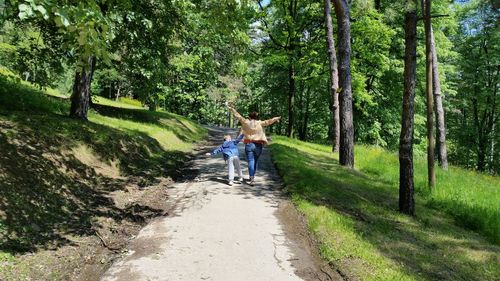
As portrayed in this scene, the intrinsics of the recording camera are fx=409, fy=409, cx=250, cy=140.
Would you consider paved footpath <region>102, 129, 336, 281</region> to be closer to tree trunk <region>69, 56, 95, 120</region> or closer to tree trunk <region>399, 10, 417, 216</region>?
tree trunk <region>399, 10, 417, 216</region>

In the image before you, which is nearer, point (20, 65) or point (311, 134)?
point (20, 65)

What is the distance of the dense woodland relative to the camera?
354 inches

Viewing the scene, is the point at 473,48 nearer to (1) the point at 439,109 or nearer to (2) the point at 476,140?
(2) the point at 476,140

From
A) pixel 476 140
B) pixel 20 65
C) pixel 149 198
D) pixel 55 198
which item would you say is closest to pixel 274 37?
pixel 20 65

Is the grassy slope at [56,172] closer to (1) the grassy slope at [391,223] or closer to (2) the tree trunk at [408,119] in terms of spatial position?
(1) the grassy slope at [391,223]

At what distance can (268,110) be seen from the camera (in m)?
61.7

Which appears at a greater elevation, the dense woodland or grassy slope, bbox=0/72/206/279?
the dense woodland

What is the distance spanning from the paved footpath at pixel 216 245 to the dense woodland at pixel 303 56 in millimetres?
2946

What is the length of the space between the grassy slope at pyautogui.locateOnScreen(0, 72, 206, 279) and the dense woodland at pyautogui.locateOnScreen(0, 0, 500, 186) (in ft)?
6.01

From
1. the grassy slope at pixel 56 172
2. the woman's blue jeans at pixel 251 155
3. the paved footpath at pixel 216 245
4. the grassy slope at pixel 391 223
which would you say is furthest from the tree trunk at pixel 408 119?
the grassy slope at pixel 56 172

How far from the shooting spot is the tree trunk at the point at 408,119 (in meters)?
9.46

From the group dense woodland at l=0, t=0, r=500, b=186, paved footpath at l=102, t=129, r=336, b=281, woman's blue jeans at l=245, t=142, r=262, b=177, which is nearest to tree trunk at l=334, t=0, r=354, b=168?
dense woodland at l=0, t=0, r=500, b=186

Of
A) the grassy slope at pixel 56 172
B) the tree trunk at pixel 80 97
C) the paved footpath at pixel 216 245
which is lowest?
the paved footpath at pixel 216 245

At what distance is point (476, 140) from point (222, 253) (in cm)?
3754
